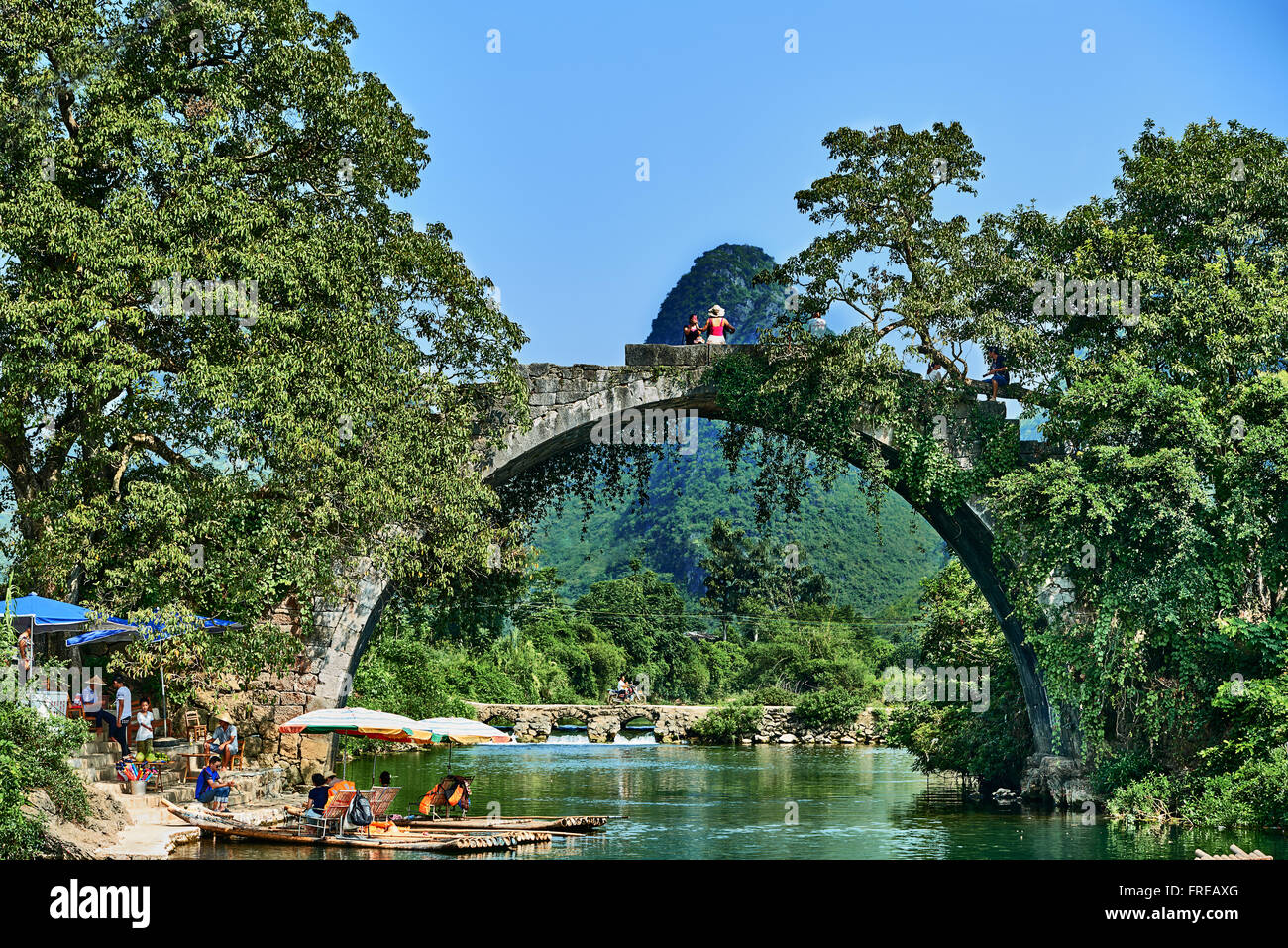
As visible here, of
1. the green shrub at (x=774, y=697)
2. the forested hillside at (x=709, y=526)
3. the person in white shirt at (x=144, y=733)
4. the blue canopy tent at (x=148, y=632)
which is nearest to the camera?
the blue canopy tent at (x=148, y=632)

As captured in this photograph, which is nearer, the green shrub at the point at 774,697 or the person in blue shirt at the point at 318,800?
the person in blue shirt at the point at 318,800

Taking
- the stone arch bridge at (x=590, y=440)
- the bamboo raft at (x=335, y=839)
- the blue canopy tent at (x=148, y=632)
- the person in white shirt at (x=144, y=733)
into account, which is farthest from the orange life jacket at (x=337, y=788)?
the stone arch bridge at (x=590, y=440)

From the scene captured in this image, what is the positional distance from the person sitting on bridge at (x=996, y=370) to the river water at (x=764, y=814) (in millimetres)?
6300

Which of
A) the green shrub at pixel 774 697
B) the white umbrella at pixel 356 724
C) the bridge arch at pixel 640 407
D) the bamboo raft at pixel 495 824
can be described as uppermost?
the bridge arch at pixel 640 407

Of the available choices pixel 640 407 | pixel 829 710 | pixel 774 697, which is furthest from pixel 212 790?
pixel 774 697

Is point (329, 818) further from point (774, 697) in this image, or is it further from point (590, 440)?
point (774, 697)

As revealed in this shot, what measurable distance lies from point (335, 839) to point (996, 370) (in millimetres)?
11385

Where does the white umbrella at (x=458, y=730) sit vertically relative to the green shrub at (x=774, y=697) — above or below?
above

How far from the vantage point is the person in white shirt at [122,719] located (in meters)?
15.7

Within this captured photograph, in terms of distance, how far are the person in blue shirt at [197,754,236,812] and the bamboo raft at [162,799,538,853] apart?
2.71 ft

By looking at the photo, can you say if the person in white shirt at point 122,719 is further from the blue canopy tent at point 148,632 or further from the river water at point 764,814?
the river water at point 764,814

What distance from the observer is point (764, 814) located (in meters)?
19.7

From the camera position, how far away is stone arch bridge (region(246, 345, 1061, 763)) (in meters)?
18.1

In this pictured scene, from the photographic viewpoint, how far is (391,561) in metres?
17.0
